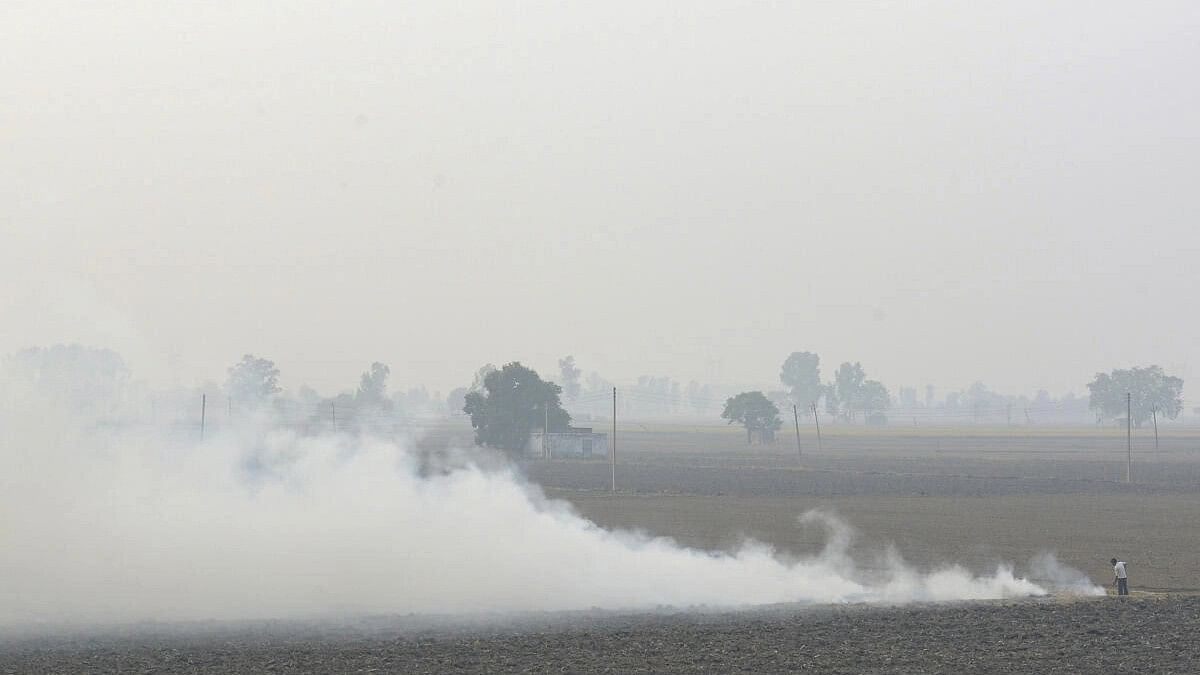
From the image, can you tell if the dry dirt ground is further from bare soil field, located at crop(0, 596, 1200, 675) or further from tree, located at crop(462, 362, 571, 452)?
tree, located at crop(462, 362, 571, 452)

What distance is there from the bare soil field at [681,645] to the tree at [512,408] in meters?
109

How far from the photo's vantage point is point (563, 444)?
146m

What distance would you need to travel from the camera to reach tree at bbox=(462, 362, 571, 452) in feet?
479

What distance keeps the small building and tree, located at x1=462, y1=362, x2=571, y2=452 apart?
41.9 inches

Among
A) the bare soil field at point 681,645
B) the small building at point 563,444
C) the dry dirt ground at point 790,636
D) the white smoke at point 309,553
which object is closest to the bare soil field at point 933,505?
the dry dirt ground at point 790,636

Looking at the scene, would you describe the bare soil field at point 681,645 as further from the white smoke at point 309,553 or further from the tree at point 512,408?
the tree at point 512,408

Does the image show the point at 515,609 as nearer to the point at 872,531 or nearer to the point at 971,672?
the point at 971,672

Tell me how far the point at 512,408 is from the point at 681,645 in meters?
116

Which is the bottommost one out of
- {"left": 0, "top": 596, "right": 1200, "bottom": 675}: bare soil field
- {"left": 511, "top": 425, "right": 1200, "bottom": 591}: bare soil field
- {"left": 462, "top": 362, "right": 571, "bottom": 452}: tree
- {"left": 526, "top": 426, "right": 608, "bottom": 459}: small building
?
{"left": 0, "top": 596, "right": 1200, "bottom": 675}: bare soil field

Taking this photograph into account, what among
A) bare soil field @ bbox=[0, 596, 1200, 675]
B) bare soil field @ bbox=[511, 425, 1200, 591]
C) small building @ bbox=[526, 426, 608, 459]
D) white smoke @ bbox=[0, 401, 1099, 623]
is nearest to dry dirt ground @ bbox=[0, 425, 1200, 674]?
bare soil field @ bbox=[0, 596, 1200, 675]

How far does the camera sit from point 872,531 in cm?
6212

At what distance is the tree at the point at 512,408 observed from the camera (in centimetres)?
14600

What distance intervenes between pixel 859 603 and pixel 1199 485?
7359 cm

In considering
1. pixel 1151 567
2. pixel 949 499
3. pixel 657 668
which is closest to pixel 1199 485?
pixel 949 499
